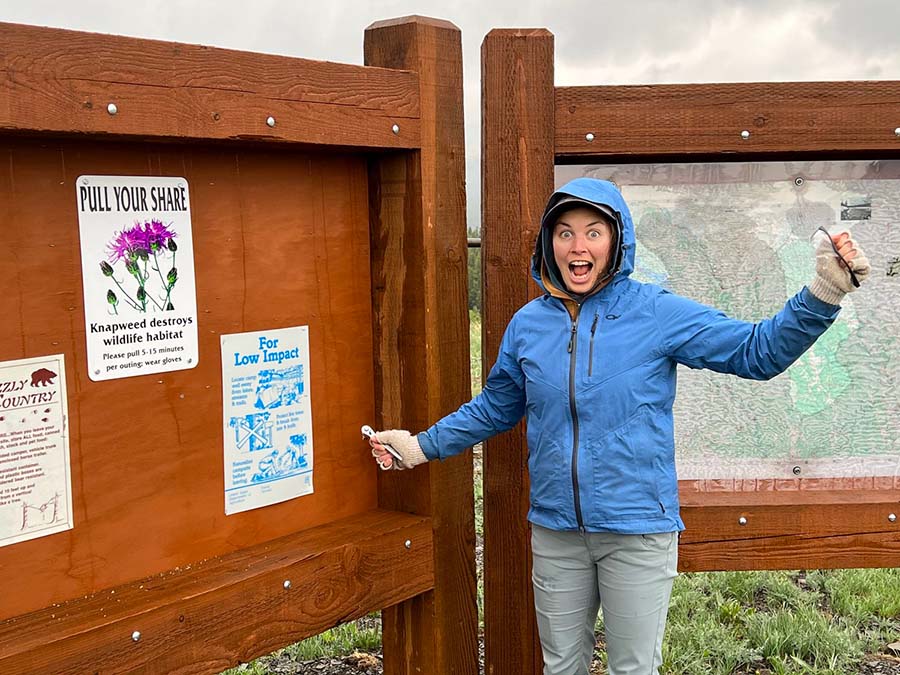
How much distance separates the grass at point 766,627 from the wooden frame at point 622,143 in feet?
3.24

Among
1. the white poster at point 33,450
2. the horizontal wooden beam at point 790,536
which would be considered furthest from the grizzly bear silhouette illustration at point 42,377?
the horizontal wooden beam at point 790,536

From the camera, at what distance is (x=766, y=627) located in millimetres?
3916

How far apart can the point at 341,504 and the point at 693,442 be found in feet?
3.36

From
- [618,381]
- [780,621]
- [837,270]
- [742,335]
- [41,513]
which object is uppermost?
[837,270]

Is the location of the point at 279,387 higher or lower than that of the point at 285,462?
higher

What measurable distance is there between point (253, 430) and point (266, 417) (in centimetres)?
5

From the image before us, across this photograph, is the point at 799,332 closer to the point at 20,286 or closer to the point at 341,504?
the point at 341,504

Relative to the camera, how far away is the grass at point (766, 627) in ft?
12.2

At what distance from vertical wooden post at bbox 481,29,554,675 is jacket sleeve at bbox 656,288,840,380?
495mm

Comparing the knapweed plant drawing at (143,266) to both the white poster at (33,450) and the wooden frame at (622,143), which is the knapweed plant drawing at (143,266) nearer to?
the white poster at (33,450)

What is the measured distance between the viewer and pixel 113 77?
202cm

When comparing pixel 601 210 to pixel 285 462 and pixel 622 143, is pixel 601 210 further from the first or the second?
pixel 285 462

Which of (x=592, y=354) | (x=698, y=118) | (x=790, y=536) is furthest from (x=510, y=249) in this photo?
(x=790, y=536)

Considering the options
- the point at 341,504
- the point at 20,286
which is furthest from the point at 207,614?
the point at 20,286
